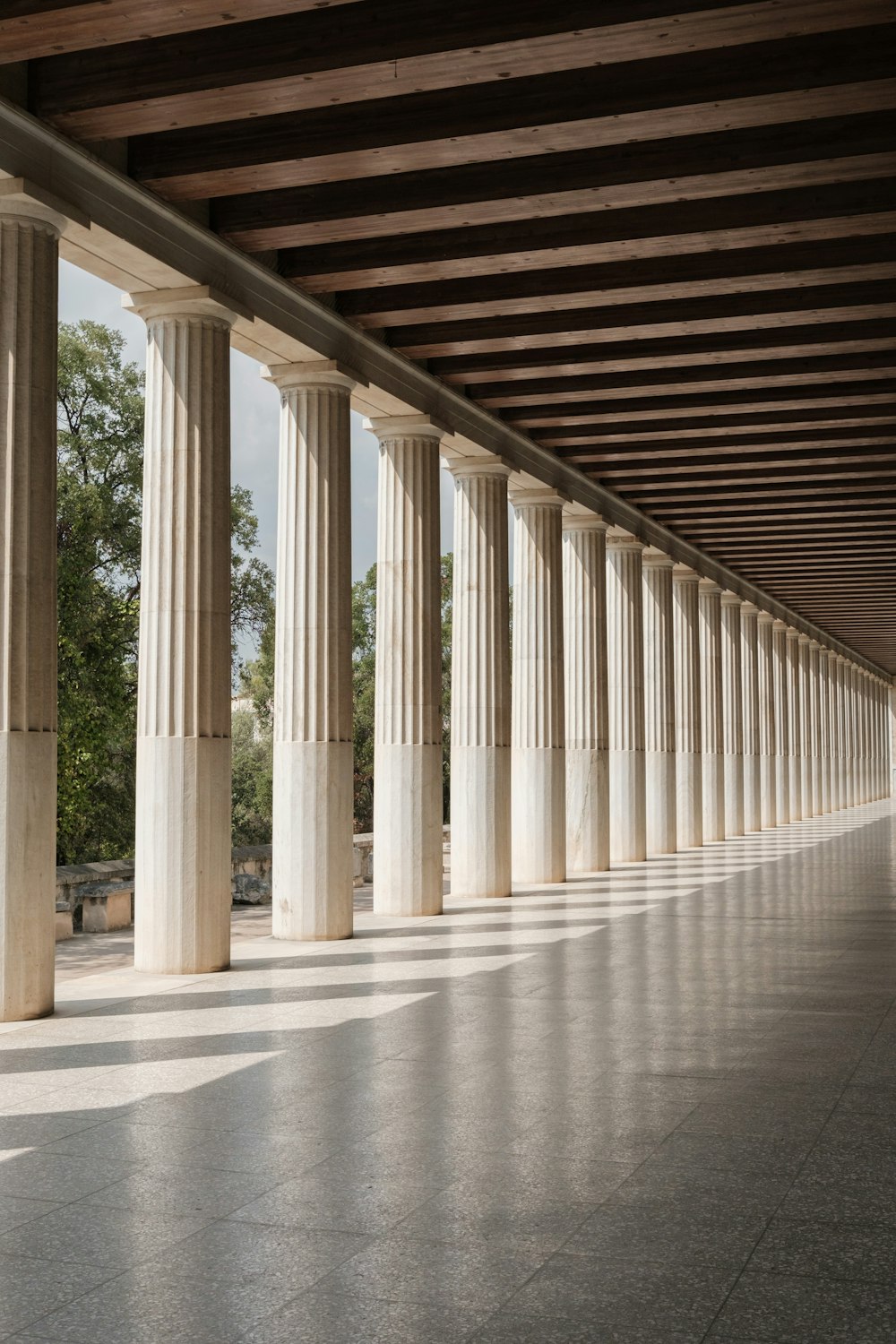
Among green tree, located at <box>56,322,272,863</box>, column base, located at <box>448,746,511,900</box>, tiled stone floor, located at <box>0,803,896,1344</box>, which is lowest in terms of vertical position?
tiled stone floor, located at <box>0,803,896,1344</box>

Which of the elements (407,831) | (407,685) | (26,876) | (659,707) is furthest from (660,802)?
(26,876)

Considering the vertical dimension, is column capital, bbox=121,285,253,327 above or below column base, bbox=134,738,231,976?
above

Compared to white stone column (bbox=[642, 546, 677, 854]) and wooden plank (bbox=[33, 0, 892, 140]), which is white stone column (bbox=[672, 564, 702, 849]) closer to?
white stone column (bbox=[642, 546, 677, 854])

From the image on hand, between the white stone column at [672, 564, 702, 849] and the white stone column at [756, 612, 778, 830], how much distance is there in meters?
11.9

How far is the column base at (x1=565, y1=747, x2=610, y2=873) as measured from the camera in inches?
1372

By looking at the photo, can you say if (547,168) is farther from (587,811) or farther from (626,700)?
(626,700)

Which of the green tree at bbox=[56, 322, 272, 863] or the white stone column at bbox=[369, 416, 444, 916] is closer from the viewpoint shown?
the white stone column at bbox=[369, 416, 444, 916]

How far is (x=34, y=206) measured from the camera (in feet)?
47.6

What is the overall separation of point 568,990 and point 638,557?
79.7 feet

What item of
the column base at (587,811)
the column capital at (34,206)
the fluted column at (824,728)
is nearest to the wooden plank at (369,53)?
the column capital at (34,206)

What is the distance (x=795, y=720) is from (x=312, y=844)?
48.3 m

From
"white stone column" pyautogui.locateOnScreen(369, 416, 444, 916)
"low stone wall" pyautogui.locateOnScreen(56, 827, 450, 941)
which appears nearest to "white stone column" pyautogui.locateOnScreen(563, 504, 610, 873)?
"white stone column" pyautogui.locateOnScreen(369, 416, 444, 916)

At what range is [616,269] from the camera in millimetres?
19547

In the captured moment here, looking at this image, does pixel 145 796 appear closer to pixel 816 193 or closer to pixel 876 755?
pixel 816 193
